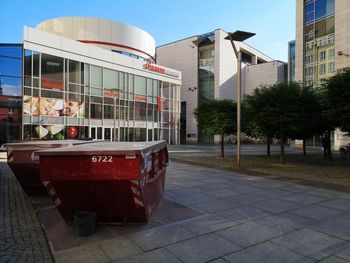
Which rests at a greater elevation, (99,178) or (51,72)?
(51,72)

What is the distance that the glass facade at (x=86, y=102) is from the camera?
27.4 m

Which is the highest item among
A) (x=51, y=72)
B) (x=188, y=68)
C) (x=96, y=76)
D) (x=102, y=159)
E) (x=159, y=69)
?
(x=188, y=68)

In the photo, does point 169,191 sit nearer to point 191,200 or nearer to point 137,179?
point 191,200

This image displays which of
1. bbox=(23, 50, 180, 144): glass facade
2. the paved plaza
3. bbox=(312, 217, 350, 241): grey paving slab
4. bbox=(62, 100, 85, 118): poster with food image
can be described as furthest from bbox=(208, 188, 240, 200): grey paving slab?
bbox=(62, 100, 85, 118): poster with food image

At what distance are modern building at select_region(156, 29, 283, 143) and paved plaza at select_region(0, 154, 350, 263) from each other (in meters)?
47.8

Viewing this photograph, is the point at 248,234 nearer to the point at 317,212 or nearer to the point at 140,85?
the point at 317,212

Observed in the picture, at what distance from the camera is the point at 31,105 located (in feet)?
88.6

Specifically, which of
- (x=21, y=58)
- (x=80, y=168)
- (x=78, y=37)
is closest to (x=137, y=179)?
(x=80, y=168)

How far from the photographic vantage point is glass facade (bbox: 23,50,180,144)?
89.9ft

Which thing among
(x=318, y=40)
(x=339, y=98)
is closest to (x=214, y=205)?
(x=339, y=98)

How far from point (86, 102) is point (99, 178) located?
94.6ft

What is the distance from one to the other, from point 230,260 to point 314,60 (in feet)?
115

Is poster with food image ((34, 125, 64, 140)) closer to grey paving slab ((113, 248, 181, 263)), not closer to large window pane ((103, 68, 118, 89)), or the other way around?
large window pane ((103, 68, 118, 89))

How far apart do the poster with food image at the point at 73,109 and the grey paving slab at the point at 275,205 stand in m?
26.2
